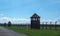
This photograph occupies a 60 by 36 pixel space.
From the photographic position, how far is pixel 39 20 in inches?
2473

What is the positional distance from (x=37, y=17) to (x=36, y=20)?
39.6 inches

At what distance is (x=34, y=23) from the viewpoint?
2461 inches

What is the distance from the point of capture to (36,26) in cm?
6262

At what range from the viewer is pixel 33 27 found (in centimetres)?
6306

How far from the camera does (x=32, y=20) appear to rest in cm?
6294

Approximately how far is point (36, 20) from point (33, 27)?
7.70 feet

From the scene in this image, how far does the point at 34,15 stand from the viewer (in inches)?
2525

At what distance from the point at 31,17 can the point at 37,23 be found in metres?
2.88

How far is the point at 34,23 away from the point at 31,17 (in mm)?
2262

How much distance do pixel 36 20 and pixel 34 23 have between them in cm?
117

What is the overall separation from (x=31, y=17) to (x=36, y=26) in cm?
326

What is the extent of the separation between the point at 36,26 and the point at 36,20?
1851mm

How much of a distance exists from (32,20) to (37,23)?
6.30 ft
